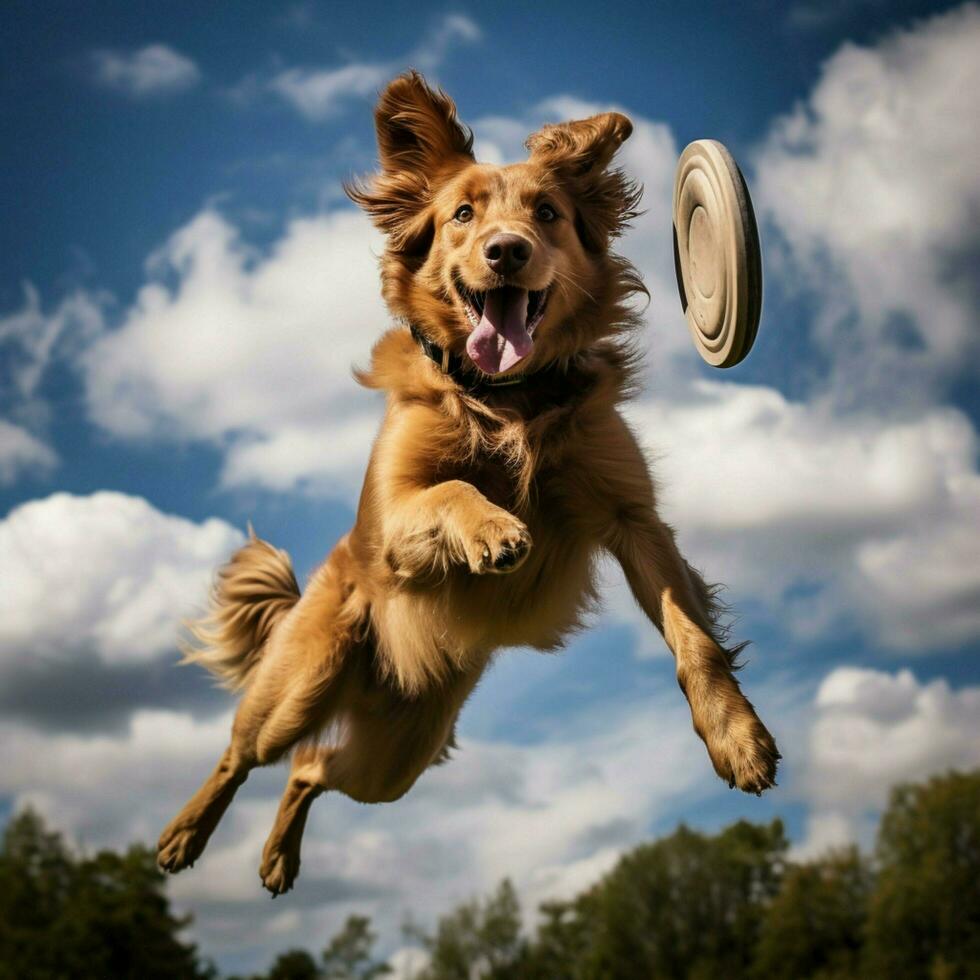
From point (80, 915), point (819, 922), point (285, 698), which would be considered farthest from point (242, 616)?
point (819, 922)

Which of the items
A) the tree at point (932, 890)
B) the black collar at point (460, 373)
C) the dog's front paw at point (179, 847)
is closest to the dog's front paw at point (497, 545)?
the black collar at point (460, 373)

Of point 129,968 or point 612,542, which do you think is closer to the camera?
point 612,542

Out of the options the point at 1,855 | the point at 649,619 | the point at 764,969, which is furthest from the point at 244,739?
the point at 764,969

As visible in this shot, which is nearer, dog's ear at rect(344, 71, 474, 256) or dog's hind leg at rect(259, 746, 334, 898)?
dog's ear at rect(344, 71, 474, 256)

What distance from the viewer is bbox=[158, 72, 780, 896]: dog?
5793 mm

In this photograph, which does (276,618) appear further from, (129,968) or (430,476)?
(129,968)

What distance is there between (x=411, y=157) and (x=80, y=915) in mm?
40755

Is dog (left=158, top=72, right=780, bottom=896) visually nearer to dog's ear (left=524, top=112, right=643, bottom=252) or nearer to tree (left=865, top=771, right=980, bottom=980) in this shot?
dog's ear (left=524, top=112, right=643, bottom=252)

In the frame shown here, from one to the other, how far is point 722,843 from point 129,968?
27.9 m

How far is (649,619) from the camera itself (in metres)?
5.93

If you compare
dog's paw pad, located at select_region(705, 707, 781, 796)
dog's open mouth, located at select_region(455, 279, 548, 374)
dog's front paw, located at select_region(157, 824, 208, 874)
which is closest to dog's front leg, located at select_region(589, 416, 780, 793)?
dog's paw pad, located at select_region(705, 707, 781, 796)

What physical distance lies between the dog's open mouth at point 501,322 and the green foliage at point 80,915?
129ft

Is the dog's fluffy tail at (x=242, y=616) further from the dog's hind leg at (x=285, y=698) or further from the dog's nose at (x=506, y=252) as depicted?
the dog's nose at (x=506, y=252)

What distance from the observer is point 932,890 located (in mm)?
47062
